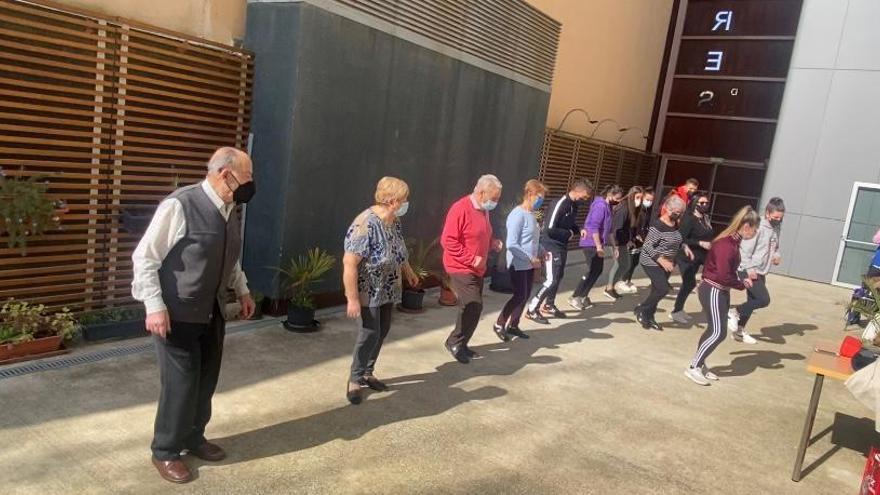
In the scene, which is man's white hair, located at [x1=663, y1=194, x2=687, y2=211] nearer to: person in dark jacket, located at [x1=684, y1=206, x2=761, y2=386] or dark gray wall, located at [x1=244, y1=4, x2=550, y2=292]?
person in dark jacket, located at [x1=684, y1=206, x2=761, y2=386]

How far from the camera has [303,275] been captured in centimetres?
608

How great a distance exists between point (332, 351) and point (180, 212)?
9.16 ft

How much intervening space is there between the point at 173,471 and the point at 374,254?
181 cm

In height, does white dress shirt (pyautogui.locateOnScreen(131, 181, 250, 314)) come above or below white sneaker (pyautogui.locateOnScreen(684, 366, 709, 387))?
above

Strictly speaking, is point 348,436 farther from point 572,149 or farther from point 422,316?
point 572,149

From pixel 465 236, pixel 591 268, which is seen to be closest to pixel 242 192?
pixel 465 236

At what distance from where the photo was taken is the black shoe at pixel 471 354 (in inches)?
229

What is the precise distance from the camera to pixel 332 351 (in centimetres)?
557

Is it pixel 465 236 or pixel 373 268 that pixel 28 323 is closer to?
pixel 373 268

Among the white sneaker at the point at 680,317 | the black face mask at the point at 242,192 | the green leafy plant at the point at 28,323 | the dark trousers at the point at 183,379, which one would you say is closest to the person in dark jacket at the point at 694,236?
the white sneaker at the point at 680,317

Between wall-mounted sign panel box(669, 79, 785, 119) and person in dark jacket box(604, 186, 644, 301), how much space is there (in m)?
9.89

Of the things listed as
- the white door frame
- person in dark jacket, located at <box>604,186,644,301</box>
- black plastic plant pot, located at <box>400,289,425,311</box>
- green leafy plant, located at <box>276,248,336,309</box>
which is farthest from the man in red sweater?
the white door frame

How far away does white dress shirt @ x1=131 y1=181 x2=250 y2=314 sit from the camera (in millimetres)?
2949

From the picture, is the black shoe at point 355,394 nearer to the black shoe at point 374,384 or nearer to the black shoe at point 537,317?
the black shoe at point 374,384
